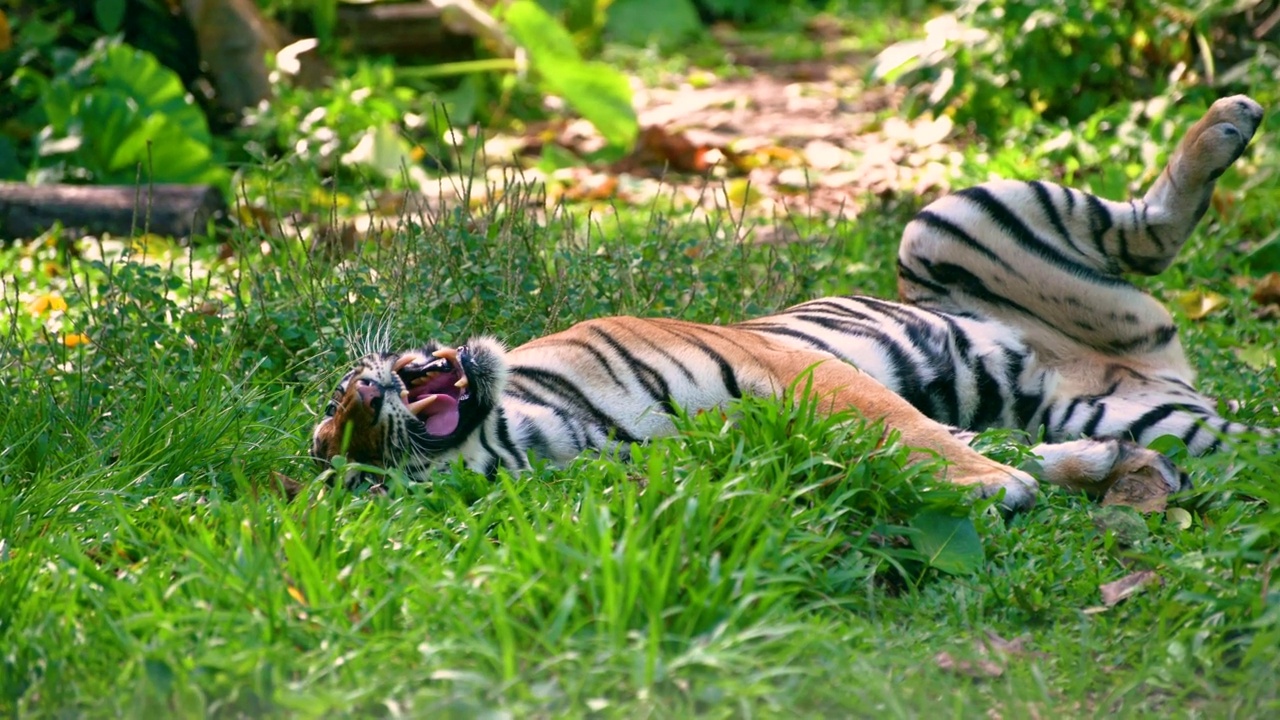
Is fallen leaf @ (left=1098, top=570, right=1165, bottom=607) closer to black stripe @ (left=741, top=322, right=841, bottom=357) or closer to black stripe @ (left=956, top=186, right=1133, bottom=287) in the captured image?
black stripe @ (left=741, top=322, right=841, bottom=357)

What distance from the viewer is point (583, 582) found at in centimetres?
239

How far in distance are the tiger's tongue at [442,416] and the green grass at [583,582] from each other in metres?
0.12

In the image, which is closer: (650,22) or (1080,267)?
(1080,267)

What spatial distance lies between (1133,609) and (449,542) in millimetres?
1437

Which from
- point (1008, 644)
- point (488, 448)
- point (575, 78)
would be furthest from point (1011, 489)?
point (575, 78)

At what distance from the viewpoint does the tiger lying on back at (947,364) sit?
10.8 ft

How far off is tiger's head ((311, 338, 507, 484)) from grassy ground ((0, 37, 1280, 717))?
0.40 feet

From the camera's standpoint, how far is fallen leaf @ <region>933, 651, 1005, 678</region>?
2479 mm

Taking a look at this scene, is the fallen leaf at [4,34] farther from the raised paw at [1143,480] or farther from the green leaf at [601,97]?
the raised paw at [1143,480]

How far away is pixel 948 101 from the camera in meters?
7.92

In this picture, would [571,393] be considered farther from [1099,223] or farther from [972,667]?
[1099,223]

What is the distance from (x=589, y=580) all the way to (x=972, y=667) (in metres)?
0.74

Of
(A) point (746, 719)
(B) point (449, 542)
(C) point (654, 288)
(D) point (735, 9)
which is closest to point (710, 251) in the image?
(C) point (654, 288)

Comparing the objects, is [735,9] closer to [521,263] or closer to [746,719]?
[521,263]
